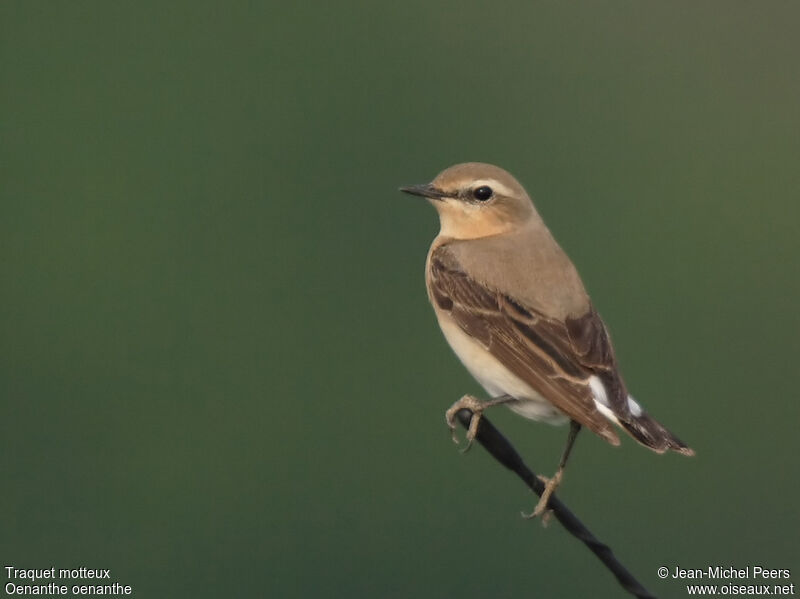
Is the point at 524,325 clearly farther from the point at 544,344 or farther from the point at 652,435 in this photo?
the point at 652,435

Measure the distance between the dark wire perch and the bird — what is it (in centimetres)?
91

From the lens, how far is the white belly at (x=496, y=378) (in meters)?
5.69

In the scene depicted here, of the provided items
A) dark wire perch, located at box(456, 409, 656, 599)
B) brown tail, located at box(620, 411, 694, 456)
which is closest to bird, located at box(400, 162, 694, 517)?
brown tail, located at box(620, 411, 694, 456)

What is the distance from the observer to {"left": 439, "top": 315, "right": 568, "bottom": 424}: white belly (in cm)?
569

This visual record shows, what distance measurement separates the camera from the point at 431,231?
426 inches

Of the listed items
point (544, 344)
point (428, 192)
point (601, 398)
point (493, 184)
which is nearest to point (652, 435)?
point (601, 398)

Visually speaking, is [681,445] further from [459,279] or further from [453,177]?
[453,177]

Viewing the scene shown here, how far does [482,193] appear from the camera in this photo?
672 cm

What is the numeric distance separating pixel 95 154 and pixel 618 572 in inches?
399

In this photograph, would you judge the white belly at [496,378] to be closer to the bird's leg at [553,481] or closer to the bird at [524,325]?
the bird at [524,325]

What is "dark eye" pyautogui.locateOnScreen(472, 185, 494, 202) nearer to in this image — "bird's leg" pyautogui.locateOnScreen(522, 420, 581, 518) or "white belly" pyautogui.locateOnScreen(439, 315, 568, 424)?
"white belly" pyautogui.locateOnScreen(439, 315, 568, 424)

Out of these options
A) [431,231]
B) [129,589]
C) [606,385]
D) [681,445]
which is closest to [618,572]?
[681,445]

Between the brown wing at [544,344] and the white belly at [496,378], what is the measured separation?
0.04 meters

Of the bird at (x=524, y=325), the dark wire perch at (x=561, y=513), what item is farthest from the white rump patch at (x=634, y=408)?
the dark wire perch at (x=561, y=513)
